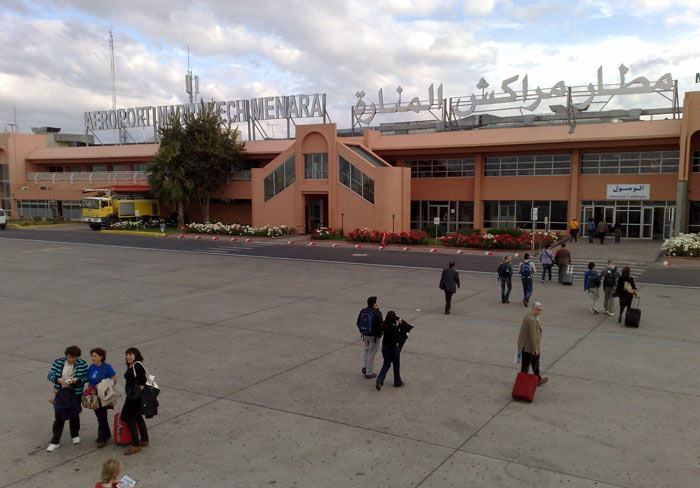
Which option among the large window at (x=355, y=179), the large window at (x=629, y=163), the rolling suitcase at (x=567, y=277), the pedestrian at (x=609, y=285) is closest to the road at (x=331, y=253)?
the rolling suitcase at (x=567, y=277)

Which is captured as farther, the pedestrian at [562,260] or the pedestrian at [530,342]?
the pedestrian at [562,260]

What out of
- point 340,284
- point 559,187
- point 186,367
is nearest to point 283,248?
point 340,284

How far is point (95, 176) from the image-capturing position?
5853 centimetres

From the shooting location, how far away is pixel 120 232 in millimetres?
46625

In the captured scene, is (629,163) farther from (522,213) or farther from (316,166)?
(316,166)

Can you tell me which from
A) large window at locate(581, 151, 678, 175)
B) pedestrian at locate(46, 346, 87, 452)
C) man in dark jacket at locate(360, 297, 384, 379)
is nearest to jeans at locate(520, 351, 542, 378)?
man in dark jacket at locate(360, 297, 384, 379)

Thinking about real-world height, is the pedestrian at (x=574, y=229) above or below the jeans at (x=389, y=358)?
above

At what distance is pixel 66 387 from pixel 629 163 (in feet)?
129

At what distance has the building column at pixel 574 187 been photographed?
39312 millimetres

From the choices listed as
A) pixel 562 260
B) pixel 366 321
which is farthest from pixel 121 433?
pixel 562 260

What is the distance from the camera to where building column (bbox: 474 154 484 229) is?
140 ft

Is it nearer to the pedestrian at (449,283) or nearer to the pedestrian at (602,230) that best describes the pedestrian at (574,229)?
the pedestrian at (602,230)

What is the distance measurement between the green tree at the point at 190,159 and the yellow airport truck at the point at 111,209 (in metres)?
3.06

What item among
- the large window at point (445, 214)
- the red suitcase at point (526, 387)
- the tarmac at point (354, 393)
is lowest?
the tarmac at point (354, 393)
